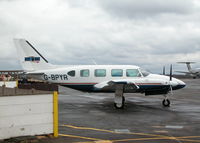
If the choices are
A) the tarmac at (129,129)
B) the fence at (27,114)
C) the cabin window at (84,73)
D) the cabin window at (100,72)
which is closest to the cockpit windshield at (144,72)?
the cabin window at (100,72)

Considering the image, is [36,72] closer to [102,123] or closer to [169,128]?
[102,123]

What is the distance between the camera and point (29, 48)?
1875 centimetres

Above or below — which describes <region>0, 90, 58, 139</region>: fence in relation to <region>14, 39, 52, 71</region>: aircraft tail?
below

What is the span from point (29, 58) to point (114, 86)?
22.3 feet

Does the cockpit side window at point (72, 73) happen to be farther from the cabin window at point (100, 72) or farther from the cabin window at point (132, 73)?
the cabin window at point (132, 73)

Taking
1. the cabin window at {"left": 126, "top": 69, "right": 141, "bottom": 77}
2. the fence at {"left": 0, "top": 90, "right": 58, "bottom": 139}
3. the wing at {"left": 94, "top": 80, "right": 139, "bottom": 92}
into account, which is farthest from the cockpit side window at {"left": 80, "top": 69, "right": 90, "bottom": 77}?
the fence at {"left": 0, "top": 90, "right": 58, "bottom": 139}

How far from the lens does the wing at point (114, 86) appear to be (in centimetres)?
1489

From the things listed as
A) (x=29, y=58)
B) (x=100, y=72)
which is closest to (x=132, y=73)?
(x=100, y=72)

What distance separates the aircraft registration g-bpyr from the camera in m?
16.1

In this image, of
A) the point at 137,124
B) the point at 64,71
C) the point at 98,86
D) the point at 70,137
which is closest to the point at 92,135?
the point at 70,137

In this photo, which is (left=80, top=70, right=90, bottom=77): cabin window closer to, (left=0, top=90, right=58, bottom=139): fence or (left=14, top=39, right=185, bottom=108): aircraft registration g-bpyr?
(left=14, top=39, right=185, bottom=108): aircraft registration g-bpyr

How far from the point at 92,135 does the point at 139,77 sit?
8512mm

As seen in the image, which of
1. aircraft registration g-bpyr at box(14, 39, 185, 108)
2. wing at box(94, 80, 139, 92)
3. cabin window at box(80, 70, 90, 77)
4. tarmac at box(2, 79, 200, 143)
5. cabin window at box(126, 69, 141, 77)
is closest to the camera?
tarmac at box(2, 79, 200, 143)

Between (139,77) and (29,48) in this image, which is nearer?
(139,77)
